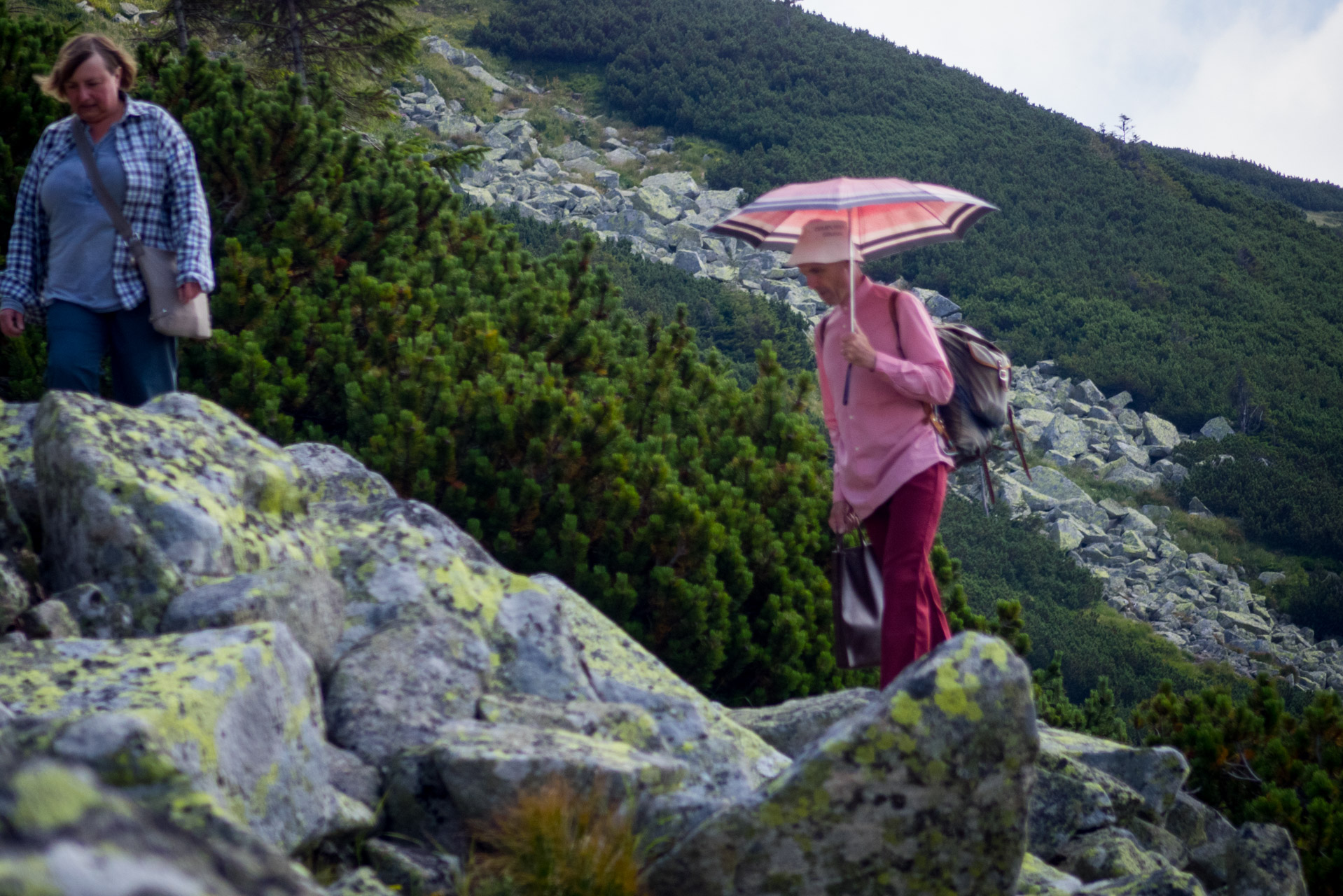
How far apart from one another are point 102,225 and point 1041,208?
3720 cm

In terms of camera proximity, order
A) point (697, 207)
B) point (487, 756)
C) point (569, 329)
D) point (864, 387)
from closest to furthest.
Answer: point (487, 756) < point (864, 387) < point (569, 329) < point (697, 207)

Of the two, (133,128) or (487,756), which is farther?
(133,128)

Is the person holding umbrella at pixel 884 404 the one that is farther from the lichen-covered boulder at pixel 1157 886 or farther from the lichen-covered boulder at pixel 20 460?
the lichen-covered boulder at pixel 20 460

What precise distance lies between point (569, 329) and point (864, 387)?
12.0 feet

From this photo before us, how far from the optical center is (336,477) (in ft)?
14.9

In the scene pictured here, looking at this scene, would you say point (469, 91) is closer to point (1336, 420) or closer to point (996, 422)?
point (1336, 420)

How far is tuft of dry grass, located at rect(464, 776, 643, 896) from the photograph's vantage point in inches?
87.4

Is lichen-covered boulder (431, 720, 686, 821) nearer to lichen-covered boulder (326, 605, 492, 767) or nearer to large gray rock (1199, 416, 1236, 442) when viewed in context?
lichen-covered boulder (326, 605, 492, 767)

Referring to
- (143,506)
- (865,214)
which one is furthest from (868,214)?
(143,506)

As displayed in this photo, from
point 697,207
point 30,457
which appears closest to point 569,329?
point 30,457

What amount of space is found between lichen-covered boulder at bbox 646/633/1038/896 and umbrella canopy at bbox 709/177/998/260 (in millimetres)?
1840

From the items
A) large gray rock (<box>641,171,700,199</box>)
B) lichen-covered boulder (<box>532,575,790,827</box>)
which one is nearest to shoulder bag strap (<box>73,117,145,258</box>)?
lichen-covered boulder (<box>532,575,790,827</box>)

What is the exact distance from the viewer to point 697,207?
34.0 meters

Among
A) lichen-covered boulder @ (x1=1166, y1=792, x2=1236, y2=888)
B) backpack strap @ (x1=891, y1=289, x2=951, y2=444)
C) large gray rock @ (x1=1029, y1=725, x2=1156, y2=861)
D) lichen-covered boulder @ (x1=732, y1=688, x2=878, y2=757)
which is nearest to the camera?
backpack strap @ (x1=891, y1=289, x2=951, y2=444)
